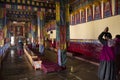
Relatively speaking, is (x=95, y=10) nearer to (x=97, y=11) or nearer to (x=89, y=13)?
(x=97, y=11)

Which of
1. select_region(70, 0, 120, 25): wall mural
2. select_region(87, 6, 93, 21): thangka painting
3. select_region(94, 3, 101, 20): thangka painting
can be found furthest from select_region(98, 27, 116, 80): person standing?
select_region(87, 6, 93, 21): thangka painting

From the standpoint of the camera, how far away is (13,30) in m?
48.1

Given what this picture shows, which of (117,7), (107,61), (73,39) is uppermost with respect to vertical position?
(117,7)

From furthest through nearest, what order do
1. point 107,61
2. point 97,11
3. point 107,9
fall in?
point 97,11
point 107,9
point 107,61

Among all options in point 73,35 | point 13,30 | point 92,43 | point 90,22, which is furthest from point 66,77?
point 13,30

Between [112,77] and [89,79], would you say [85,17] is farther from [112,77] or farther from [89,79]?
[112,77]

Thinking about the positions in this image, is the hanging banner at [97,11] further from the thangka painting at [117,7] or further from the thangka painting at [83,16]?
the thangka painting at [83,16]

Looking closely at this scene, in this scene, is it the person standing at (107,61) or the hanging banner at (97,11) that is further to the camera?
the hanging banner at (97,11)

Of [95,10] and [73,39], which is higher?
[95,10]

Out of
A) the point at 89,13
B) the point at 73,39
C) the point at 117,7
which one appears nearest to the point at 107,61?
the point at 117,7

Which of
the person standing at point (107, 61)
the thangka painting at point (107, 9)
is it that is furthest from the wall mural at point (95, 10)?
the person standing at point (107, 61)

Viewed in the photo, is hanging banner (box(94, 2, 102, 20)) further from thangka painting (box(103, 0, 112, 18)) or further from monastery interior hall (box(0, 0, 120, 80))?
thangka painting (box(103, 0, 112, 18))

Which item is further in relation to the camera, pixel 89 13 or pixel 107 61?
pixel 89 13

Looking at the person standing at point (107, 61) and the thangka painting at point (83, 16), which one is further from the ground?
the thangka painting at point (83, 16)
